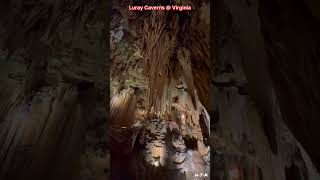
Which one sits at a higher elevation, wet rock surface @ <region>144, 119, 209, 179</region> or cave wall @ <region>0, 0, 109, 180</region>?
cave wall @ <region>0, 0, 109, 180</region>

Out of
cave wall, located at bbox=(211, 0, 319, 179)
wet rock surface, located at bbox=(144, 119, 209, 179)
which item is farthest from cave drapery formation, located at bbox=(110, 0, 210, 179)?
cave wall, located at bbox=(211, 0, 319, 179)

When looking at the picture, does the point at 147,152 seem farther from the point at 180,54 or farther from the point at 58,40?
the point at 58,40

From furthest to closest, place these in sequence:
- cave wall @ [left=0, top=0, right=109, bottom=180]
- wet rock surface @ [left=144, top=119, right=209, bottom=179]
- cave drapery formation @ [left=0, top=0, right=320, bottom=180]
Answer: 1. wet rock surface @ [left=144, top=119, right=209, bottom=179]
2. cave wall @ [left=0, top=0, right=109, bottom=180]
3. cave drapery formation @ [left=0, top=0, right=320, bottom=180]

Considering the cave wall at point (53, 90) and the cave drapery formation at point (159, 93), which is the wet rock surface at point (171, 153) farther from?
the cave wall at point (53, 90)

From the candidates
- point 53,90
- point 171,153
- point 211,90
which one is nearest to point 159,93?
point 171,153

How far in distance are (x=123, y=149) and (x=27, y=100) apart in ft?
11.0

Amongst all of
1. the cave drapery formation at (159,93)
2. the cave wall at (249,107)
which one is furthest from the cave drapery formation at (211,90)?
the cave drapery formation at (159,93)

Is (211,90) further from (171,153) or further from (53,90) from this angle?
(171,153)

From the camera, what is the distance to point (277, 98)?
1.97 m

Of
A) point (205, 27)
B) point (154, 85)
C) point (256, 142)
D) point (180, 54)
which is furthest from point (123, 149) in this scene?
point (256, 142)

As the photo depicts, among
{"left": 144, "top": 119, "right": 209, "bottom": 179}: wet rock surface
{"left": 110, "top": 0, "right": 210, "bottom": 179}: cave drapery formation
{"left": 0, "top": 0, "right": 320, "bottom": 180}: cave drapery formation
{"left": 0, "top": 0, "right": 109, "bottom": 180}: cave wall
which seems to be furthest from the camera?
{"left": 144, "top": 119, "right": 209, "bottom": 179}: wet rock surface

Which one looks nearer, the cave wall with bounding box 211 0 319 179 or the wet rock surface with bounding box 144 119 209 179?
the cave wall with bounding box 211 0 319 179

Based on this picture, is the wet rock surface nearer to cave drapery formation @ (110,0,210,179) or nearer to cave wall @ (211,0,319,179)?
cave drapery formation @ (110,0,210,179)

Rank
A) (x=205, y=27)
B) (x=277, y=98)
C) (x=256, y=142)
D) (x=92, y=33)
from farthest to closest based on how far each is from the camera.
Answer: (x=205, y=27)
(x=92, y=33)
(x=256, y=142)
(x=277, y=98)
